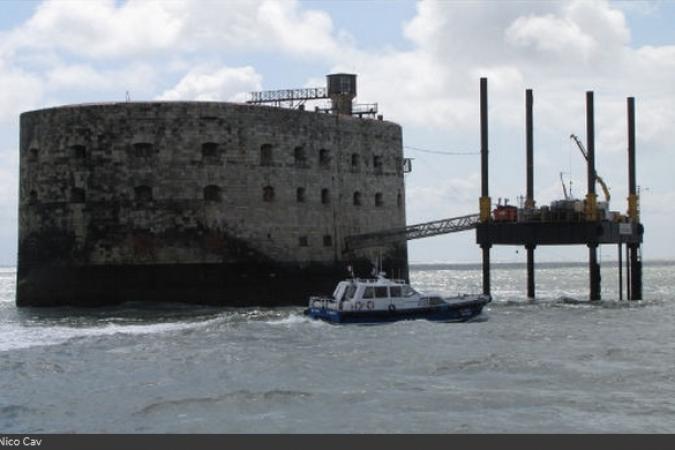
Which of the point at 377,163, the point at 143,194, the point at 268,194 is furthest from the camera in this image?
the point at 377,163

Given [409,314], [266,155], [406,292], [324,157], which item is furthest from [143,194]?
[409,314]

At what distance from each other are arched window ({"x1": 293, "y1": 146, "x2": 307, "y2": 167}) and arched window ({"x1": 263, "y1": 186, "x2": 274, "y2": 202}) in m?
1.82

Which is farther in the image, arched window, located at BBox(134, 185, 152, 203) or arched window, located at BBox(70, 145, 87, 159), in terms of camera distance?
arched window, located at BBox(70, 145, 87, 159)

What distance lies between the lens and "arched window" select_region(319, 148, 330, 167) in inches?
2077

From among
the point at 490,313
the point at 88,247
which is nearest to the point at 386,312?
the point at 490,313

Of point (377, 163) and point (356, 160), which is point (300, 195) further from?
point (377, 163)

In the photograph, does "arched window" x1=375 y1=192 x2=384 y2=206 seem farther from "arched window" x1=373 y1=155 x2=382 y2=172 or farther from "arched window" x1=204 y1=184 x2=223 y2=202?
"arched window" x1=204 y1=184 x2=223 y2=202

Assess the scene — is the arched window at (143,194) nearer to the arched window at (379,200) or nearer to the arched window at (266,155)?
the arched window at (266,155)

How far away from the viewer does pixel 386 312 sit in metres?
39.4

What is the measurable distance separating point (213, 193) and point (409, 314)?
41.5ft

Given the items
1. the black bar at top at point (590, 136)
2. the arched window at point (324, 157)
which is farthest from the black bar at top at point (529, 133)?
the arched window at point (324, 157)

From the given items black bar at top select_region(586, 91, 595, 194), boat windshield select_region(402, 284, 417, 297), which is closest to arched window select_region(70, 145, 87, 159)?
boat windshield select_region(402, 284, 417, 297)

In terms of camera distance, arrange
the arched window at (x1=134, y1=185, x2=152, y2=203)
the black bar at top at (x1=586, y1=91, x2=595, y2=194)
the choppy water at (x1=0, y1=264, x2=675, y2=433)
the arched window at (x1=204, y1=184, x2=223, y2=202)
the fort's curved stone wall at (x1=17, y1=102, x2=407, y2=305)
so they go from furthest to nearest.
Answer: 1. the black bar at top at (x1=586, y1=91, x2=595, y2=194)
2. the arched window at (x1=204, y1=184, x2=223, y2=202)
3. the arched window at (x1=134, y1=185, x2=152, y2=203)
4. the fort's curved stone wall at (x1=17, y1=102, x2=407, y2=305)
5. the choppy water at (x1=0, y1=264, x2=675, y2=433)

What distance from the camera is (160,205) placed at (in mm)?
48250
